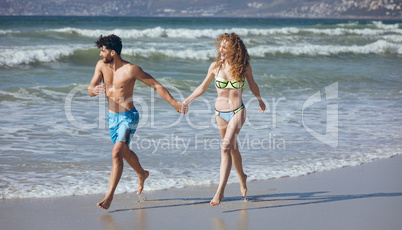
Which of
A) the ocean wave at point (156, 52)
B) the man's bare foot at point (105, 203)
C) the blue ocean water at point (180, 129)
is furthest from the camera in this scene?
the ocean wave at point (156, 52)

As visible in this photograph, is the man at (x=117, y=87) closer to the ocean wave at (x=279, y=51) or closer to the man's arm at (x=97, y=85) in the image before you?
the man's arm at (x=97, y=85)

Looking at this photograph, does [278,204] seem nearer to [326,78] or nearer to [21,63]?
[326,78]

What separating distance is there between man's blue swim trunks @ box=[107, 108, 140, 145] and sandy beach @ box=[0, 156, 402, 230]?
735 mm

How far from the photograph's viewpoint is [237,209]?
504 cm

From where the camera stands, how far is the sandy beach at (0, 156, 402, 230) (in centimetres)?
457

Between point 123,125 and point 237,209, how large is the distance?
4.71ft

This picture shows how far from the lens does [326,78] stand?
17406mm

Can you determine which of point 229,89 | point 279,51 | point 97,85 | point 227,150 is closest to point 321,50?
point 279,51

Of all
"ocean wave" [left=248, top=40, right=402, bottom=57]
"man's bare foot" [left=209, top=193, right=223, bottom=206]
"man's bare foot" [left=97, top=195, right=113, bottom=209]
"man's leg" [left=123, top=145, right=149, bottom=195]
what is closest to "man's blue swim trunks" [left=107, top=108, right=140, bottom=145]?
"man's leg" [left=123, top=145, right=149, bottom=195]

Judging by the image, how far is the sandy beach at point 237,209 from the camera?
15.0ft

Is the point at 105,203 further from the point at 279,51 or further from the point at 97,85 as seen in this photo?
the point at 279,51

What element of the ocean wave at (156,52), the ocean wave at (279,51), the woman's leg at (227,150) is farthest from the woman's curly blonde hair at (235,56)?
the ocean wave at (279,51)

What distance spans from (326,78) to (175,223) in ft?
45.4

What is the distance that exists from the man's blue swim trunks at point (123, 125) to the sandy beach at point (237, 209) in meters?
0.74
